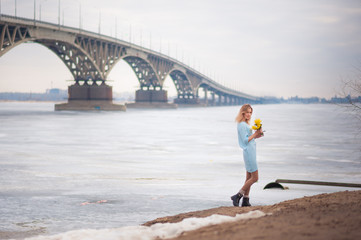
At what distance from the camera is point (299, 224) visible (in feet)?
16.0

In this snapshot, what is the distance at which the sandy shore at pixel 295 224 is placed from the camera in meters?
4.46

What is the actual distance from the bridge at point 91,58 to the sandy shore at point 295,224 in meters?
45.9

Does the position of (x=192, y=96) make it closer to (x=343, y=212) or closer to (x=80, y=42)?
(x=80, y=42)

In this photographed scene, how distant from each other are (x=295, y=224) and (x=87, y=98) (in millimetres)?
74874

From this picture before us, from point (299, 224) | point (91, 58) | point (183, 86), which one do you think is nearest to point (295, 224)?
point (299, 224)

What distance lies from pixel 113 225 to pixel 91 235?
3.24 feet

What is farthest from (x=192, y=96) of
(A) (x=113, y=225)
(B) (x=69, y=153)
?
(A) (x=113, y=225)

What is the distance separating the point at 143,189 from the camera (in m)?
9.35

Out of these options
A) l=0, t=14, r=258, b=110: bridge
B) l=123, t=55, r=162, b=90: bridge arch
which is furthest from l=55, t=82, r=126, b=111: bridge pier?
l=123, t=55, r=162, b=90: bridge arch

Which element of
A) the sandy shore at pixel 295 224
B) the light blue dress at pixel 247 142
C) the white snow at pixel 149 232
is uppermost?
the light blue dress at pixel 247 142

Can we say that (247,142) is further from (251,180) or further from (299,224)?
(299,224)

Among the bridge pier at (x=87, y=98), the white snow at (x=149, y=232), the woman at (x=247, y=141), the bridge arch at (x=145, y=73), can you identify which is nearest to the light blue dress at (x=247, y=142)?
the woman at (x=247, y=141)

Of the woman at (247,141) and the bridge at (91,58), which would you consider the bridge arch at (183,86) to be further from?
the woman at (247,141)

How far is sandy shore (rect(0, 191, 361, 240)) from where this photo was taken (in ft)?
14.6
